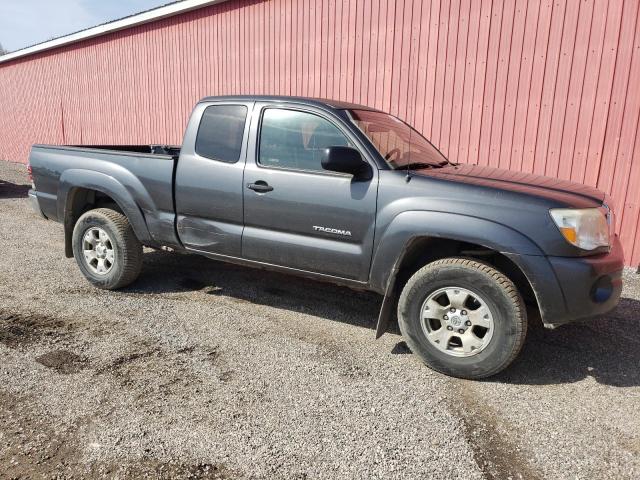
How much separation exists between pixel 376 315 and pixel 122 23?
1116 cm

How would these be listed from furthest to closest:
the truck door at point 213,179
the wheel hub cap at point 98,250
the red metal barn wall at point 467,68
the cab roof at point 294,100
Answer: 1. the red metal barn wall at point 467,68
2. the wheel hub cap at point 98,250
3. the truck door at point 213,179
4. the cab roof at point 294,100

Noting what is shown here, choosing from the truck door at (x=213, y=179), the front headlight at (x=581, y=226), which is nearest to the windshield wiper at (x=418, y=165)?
the front headlight at (x=581, y=226)

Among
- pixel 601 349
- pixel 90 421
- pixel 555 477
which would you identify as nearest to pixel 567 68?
pixel 601 349

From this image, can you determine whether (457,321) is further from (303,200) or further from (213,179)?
(213,179)

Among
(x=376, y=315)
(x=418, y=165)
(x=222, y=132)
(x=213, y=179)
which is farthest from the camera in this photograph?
(x=376, y=315)

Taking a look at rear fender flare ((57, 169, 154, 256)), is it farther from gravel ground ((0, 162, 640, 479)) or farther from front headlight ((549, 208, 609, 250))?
front headlight ((549, 208, 609, 250))

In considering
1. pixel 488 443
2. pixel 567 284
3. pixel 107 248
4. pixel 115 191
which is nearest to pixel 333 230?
pixel 567 284

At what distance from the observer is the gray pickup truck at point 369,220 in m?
3.08

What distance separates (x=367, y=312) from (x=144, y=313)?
1.97 metres

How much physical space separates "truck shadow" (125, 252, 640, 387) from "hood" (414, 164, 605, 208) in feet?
3.86

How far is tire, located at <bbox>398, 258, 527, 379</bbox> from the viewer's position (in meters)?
3.12

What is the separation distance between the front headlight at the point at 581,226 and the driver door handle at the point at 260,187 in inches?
79.9

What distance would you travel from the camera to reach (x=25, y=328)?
3930 mm

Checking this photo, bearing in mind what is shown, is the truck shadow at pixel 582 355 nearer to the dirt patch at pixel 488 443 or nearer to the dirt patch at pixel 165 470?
the dirt patch at pixel 488 443
